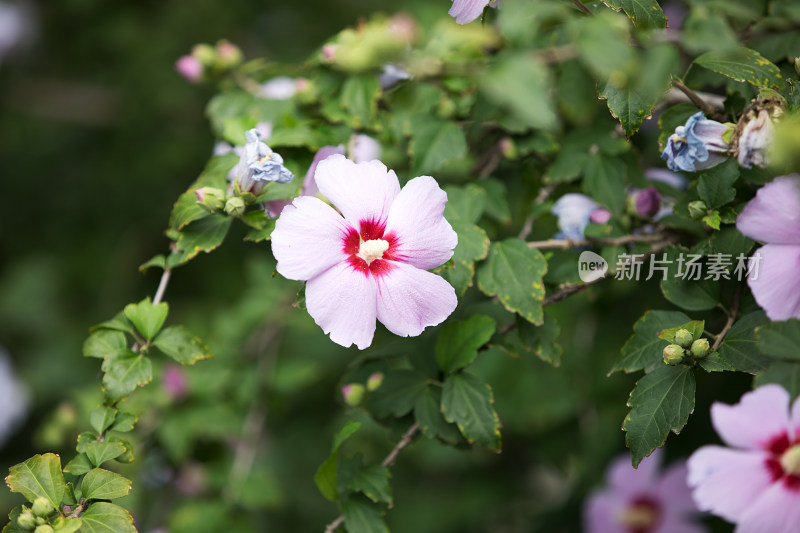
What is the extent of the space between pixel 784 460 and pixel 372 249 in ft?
1.58

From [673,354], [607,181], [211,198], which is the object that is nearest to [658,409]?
[673,354]

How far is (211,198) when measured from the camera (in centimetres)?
91

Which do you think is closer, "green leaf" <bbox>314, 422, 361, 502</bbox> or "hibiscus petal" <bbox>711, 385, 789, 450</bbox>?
"hibiscus petal" <bbox>711, 385, 789, 450</bbox>

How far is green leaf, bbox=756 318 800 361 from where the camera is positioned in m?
0.70

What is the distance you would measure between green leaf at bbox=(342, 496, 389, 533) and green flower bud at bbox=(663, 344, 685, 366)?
42 cm

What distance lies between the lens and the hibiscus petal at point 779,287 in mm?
745

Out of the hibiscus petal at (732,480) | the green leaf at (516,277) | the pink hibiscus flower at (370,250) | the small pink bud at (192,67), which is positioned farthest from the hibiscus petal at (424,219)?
the small pink bud at (192,67)

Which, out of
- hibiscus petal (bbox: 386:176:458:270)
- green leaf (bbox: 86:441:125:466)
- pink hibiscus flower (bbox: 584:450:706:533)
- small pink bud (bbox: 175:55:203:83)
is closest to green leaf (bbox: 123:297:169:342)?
green leaf (bbox: 86:441:125:466)

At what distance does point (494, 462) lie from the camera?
1886 millimetres

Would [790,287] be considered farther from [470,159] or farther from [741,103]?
[470,159]

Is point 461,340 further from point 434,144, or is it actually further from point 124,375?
point 124,375

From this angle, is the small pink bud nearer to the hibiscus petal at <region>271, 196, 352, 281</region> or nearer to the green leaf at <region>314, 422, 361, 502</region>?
the hibiscus petal at <region>271, 196, 352, 281</region>

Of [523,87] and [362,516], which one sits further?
[362,516]

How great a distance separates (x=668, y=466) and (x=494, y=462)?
501 millimetres
